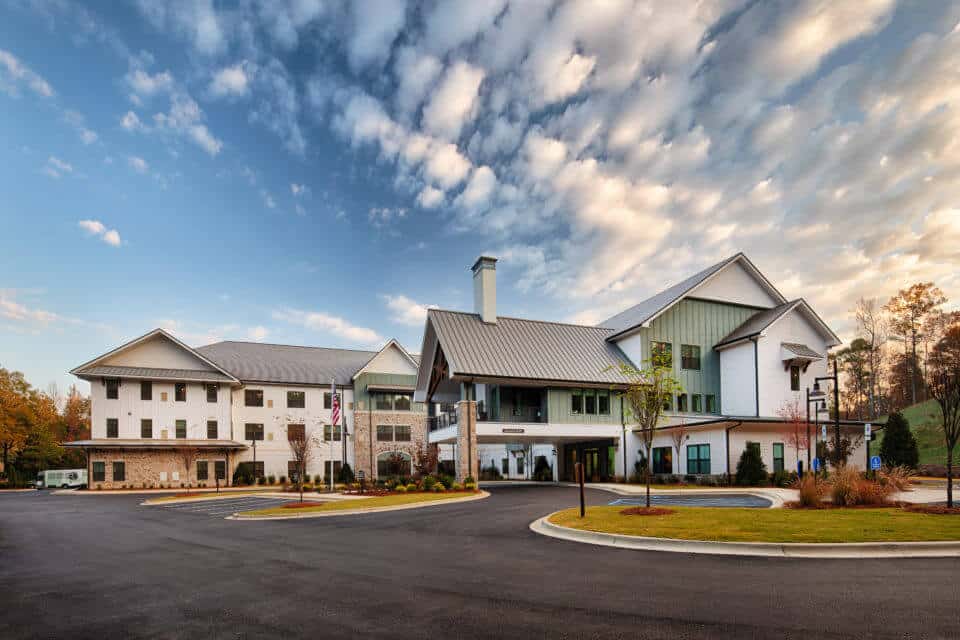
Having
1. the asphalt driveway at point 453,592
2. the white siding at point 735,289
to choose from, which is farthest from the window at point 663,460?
the asphalt driveway at point 453,592

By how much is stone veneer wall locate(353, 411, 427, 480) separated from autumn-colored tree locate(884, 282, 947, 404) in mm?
47595

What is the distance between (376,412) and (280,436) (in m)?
8.34

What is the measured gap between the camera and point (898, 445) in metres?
34.6

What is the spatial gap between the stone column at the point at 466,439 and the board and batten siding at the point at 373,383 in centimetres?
1953

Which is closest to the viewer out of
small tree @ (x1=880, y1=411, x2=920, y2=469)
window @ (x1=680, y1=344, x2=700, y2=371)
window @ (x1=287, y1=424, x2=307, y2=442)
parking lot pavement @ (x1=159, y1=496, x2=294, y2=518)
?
parking lot pavement @ (x1=159, y1=496, x2=294, y2=518)

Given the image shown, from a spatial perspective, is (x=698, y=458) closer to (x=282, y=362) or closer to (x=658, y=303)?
(x=658, y=303)

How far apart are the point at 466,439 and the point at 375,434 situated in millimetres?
21798

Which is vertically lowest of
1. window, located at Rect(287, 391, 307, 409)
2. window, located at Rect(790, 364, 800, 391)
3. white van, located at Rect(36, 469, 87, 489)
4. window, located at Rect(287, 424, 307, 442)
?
white van, located at Rect(36, 469, 87, 489)

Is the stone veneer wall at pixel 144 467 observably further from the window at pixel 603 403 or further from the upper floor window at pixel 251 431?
the window at pixel 603 403

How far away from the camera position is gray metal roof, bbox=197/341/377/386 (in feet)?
164

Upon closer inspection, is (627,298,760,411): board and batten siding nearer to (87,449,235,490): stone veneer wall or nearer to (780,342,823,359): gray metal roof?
(780,342,823,359): gray metal roof

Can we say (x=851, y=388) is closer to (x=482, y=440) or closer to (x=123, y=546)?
(x=482, y=440)

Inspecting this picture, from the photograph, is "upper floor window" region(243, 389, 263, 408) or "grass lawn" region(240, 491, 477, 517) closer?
"grass lawn" region(240, 491, 477, 517)

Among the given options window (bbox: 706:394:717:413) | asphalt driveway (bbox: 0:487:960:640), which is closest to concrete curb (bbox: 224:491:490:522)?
asphalt driveway (bbox: 0:487:960:640)
